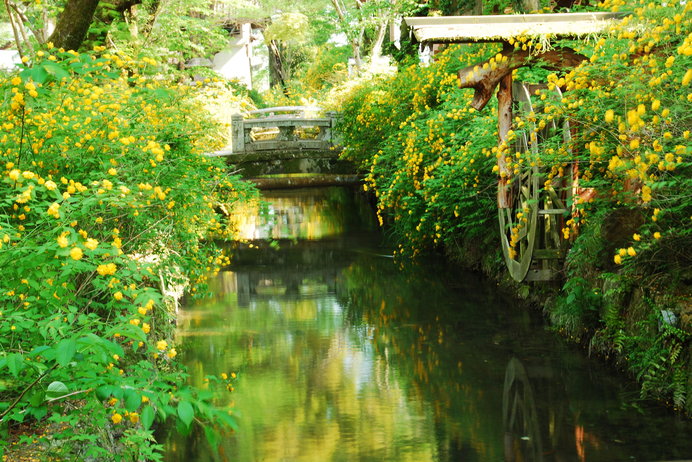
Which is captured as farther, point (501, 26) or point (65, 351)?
point (501, 26)

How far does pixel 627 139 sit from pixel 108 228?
12.2 ft

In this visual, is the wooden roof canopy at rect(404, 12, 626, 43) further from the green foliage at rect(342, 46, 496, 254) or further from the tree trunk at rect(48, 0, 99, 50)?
the tree trunk at rect(48, 0, 99, 50)

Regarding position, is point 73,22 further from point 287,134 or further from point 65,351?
point 287,134

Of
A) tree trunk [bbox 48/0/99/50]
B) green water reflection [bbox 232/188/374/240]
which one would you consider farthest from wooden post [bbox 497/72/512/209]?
green water reflection [bbox 232/188/374/240]

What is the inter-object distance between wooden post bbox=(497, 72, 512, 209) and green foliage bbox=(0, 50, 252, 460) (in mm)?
2726

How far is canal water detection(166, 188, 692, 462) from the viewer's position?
557cm

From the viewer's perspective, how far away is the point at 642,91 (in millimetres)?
5512

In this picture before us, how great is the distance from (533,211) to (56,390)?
5.85 m

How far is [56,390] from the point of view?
2943 millimetres

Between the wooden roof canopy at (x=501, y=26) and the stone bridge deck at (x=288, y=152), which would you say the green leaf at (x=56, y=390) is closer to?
the wooden roof canopy at (x=501, y=26)

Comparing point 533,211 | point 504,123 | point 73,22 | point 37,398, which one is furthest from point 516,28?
point 37,398

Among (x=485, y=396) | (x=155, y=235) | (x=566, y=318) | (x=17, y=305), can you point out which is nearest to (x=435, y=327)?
(x=566, y=318)

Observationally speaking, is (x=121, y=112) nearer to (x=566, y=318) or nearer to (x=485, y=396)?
(x=485, y=396)

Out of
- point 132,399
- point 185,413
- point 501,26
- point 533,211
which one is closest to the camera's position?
point 185,413
